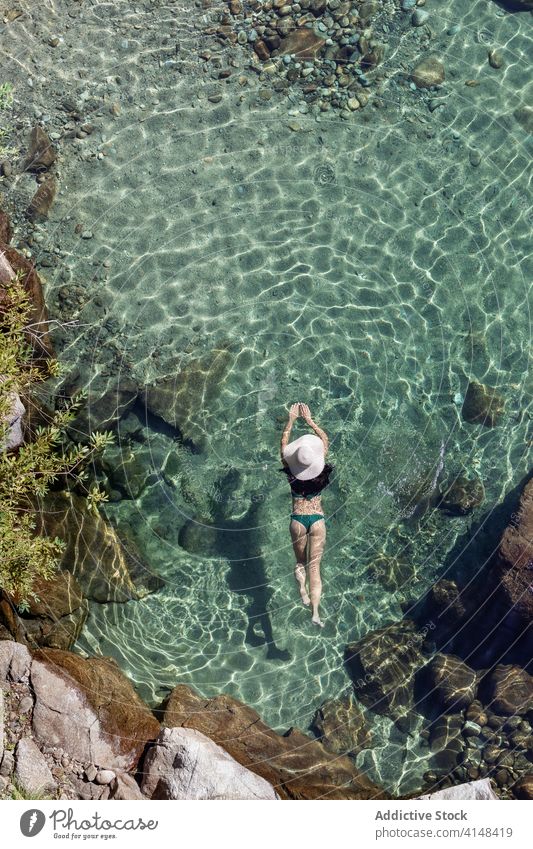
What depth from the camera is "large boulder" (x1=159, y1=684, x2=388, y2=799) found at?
8578mm

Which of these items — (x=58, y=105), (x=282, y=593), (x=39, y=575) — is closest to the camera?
(x=39, y=575)

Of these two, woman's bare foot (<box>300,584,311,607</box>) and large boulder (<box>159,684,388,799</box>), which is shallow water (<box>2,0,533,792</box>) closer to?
woman's bare foot (<box>300,584,311,607</box>)

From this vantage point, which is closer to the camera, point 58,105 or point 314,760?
point 314,760

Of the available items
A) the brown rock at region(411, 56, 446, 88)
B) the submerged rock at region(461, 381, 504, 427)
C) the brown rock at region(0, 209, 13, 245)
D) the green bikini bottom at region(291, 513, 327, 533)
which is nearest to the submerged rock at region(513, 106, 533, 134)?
the brown rock at region(411, 56, 446, 88)

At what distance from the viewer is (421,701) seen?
9500mm

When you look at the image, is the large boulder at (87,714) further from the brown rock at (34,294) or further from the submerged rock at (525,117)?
the submerged rock at (525,117)

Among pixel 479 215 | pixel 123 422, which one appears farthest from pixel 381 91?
pixel 123 422

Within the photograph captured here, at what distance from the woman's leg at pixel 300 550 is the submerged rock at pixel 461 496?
6.78 ft

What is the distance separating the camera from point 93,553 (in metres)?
9.55

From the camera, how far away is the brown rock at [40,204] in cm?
1055

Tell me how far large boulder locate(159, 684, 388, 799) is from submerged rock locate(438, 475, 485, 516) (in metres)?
3.63

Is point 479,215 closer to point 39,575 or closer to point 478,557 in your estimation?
point 478,557

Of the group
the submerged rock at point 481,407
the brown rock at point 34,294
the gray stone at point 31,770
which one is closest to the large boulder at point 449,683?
the submerged rock at point 481,407

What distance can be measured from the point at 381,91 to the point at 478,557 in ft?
23.9
